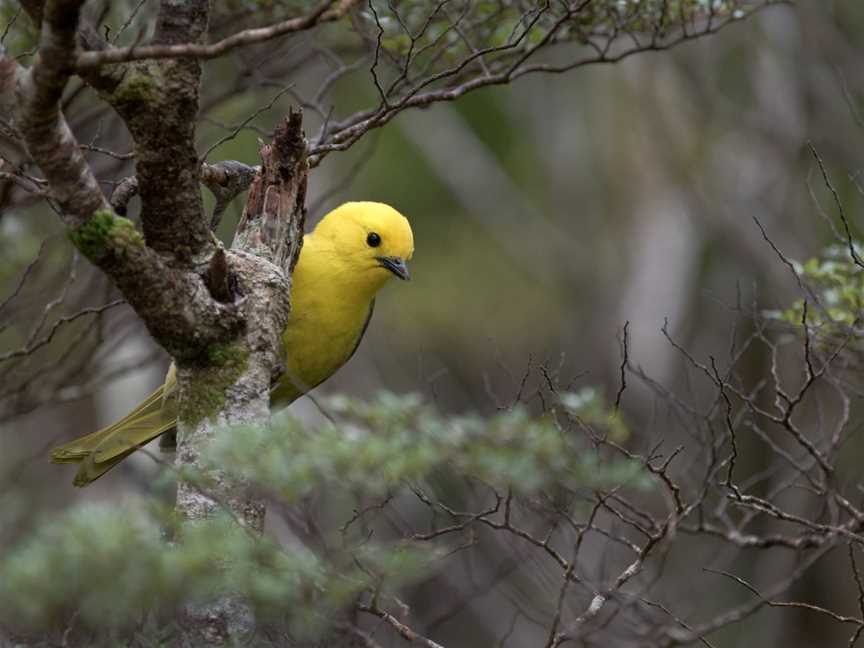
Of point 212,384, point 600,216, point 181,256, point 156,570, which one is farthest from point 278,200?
point 600,216

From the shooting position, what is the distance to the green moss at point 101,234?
336 cm

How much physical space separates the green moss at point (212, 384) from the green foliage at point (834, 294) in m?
2.07

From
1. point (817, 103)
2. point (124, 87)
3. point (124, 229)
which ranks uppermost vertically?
point (817, 103)

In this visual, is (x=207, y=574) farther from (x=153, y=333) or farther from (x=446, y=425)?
(x=153, y=333)

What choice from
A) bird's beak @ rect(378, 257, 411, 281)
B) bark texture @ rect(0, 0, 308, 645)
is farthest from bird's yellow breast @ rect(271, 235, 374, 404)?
bark texture @ rect(0, 0, 308, 645)

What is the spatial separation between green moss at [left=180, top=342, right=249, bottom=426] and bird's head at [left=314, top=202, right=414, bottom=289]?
1.91 m

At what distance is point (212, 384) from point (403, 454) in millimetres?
1146

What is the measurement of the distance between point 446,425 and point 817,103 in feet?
31.7

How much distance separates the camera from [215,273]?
12.2 feet

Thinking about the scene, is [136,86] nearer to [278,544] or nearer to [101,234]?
[101,234]

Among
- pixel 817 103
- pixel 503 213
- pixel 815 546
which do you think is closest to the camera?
pixel 815 546

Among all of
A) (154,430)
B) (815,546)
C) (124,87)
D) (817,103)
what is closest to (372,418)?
(124,87)

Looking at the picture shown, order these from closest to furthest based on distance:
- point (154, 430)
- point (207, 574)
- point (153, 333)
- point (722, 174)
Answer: point (207, 574) → point (153, 333) → point (154, 430) → point (722, 174)

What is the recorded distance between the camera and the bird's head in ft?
18.6
